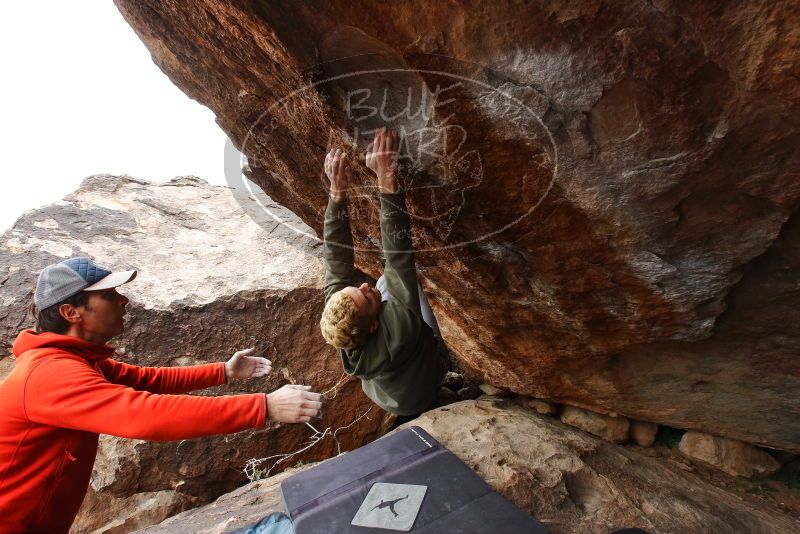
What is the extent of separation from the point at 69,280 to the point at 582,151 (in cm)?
275

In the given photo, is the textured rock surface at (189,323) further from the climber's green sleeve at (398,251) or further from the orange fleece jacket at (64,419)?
the climber's green sleeve at (398,251)

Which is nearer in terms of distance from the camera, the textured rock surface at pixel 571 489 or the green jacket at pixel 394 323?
the green jacket at pixel 394 323

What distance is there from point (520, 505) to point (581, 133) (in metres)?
2.20

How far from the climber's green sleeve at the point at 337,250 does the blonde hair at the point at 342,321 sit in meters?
0.46

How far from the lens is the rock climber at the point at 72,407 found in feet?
6.61

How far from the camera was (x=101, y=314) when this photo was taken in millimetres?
2572

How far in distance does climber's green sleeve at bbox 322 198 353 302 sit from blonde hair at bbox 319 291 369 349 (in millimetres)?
461

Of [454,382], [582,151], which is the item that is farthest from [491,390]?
[582,151]

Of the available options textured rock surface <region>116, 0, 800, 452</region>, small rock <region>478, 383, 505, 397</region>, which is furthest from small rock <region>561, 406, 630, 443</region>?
small rock <region>478, 383, 505, 397</region>

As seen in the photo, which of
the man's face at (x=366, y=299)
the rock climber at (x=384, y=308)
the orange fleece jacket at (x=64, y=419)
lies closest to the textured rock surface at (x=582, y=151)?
the rock climber at (x=384, y=308)

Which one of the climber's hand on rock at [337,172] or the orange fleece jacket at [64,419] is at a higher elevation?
the climber's hand on rock at [337,172]

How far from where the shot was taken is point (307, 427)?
16.3 ft

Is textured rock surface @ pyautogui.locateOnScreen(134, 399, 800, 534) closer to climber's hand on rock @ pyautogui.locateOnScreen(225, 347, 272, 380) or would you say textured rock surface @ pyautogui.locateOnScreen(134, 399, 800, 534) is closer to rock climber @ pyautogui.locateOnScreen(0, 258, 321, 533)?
climber's hand on rock @ pyautogui.locateOnScreen(225, 347, 272, 380)

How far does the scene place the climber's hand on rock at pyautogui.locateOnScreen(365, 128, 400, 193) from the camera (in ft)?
8.05
